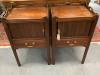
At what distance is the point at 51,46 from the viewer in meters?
1.61

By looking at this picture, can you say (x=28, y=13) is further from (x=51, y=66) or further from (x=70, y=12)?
(x=51, y=66)

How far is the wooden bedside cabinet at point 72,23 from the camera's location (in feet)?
4.43

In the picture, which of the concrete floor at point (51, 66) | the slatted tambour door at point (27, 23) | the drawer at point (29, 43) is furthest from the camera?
the concrete floor at point (51, 66)

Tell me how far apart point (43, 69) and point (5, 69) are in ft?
1.66

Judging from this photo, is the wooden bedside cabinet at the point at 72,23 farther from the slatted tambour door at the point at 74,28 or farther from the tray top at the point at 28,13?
the tray top at the point at 28,13

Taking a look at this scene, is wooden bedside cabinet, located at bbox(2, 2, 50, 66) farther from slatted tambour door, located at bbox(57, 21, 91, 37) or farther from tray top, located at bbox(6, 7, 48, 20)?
slatted tambour door, located at bbox(57, 21, 91, 37)

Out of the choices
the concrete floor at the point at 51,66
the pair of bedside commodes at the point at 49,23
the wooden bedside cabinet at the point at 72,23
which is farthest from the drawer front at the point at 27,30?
the concrete floor at the point at 51,66

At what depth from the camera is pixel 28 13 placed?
59.2 inches

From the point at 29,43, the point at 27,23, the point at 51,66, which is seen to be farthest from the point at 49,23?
the point at 51,66

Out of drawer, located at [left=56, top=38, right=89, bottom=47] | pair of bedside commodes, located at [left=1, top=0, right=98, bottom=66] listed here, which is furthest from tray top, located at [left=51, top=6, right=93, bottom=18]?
drawer, located at [left=56, top=38, right=89, bottom=47]

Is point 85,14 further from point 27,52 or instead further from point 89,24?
point 27,52

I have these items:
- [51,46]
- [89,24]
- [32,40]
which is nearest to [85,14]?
[89,24]

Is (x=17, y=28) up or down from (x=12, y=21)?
down

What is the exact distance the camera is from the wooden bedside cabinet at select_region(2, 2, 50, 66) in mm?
1345
